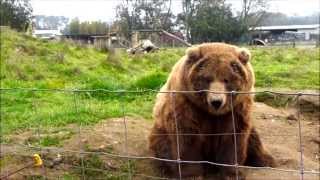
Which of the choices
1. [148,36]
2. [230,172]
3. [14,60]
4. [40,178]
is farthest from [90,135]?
[148,36]

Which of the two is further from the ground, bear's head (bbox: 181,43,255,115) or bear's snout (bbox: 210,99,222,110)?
bear's head (bbox: 181,43,255,115)

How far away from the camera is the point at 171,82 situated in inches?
258

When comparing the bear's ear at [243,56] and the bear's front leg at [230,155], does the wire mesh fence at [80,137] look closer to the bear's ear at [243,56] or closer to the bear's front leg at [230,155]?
the bear's front leg at [230,155]

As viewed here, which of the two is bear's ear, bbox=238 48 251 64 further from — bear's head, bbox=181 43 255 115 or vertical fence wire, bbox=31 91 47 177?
vertical fence wire, bbox=31 91 47 177

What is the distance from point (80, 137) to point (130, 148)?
64cm

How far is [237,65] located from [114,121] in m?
2.65

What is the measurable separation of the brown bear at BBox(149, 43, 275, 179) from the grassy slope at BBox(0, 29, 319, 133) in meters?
1.43

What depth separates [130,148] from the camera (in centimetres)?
698

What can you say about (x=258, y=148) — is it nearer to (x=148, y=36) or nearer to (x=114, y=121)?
(x=114, y=121)

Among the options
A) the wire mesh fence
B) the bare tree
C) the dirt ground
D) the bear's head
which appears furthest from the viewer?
the bare tree

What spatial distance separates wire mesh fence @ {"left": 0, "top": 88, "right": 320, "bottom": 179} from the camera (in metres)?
6.27

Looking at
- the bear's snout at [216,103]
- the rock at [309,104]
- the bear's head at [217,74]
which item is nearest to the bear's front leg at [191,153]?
the bear's head at [217,74]

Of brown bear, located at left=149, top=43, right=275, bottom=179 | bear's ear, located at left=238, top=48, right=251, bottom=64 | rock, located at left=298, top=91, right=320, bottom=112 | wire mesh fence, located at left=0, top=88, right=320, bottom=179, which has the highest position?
bear's ear, located at left=238, top=48, right=251, bottom=64

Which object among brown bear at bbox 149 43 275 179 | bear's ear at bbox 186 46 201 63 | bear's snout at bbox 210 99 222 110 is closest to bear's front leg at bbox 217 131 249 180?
brown bear at bbox 149 43 275 179
